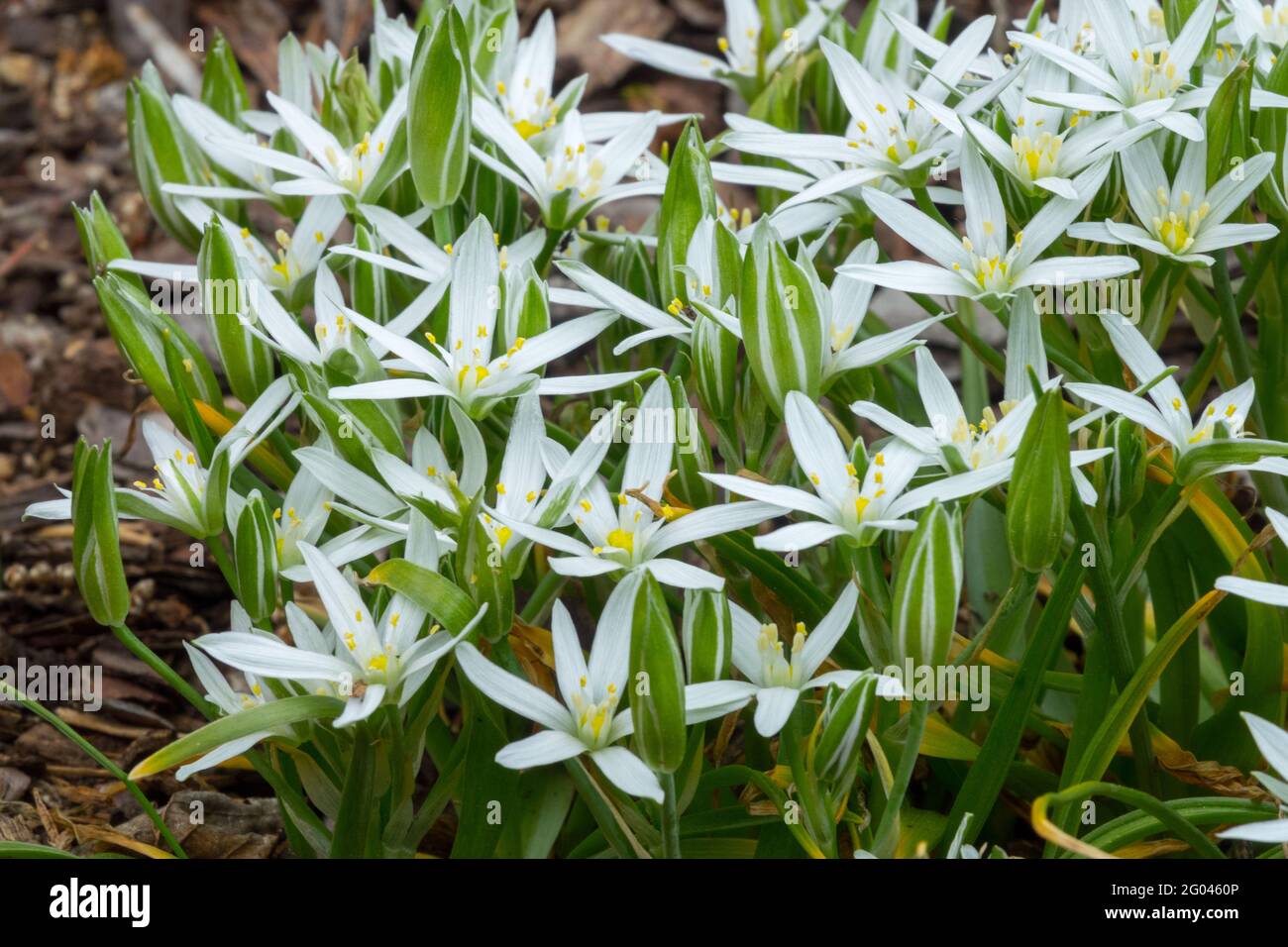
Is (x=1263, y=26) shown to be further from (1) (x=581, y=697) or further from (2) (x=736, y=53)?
(1) (x=581, y=697)

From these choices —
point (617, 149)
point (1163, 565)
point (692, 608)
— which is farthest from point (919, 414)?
point (692, 608)

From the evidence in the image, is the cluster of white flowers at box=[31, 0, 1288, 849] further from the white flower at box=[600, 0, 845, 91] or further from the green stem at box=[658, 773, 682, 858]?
the white flower at box=[600, 0, 845, 91]

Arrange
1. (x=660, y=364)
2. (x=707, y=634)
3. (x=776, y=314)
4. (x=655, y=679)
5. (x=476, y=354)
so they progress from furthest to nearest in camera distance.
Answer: (x=660, y=364) < (x=476, y=354) < (x=776, y=314) < (x=707, y=634) < (x=655, y=679)

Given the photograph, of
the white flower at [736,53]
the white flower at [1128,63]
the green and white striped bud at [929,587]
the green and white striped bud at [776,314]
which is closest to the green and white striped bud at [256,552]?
the green and white striped bud at [776,314]

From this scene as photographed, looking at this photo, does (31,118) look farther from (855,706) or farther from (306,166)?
(855,706)

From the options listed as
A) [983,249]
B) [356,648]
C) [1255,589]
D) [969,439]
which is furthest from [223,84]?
[1255,589]

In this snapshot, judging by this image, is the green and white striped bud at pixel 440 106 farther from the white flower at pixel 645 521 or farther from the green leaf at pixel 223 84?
the green leaf at pixel 223 84
